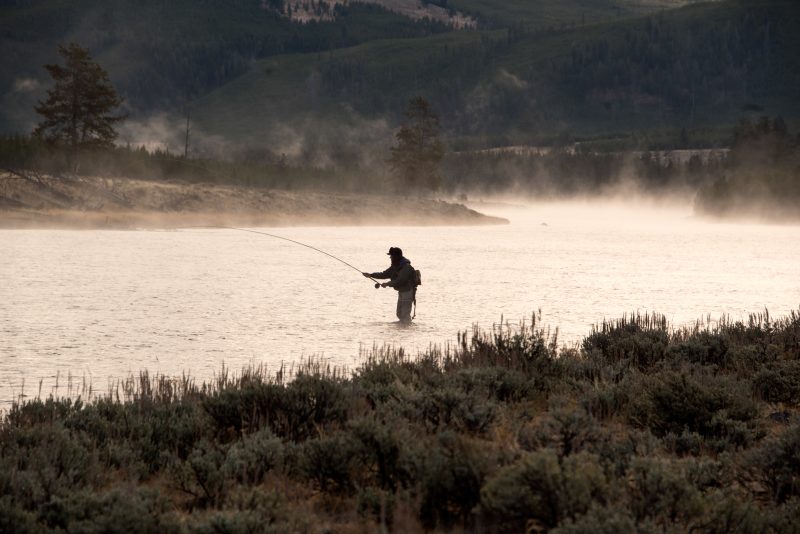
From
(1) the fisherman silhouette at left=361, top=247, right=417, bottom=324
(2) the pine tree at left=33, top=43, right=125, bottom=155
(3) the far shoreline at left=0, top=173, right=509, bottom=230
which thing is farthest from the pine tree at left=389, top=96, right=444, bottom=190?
(1) the fisherman silhouette at left=361, top=247, right=417, bottom=324

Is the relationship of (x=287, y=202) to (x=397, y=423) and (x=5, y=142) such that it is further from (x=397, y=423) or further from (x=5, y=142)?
(x=397, y=423)

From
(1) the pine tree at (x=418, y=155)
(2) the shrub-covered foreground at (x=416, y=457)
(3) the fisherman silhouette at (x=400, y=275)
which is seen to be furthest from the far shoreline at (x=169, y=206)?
(2) the shrub-covered foreground at (x=416, y=457)

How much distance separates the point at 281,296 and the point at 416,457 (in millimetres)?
22369

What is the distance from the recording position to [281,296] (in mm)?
29844

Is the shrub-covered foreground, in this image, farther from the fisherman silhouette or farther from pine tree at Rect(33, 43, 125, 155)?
pine tree at Rect(33, 43, 125, 155)

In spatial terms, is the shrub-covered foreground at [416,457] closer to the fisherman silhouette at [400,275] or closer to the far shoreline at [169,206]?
the fisherman silhouette at [400,275]

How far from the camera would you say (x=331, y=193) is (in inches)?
3440

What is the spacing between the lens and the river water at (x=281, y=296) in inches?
717

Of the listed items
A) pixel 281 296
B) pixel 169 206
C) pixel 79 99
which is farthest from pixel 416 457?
pixel 79 99

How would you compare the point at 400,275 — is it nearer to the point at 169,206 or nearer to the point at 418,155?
the point at 169,206

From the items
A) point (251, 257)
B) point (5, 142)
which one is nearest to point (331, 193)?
point (5, 142)

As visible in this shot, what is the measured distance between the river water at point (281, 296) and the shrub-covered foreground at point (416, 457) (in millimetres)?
4520

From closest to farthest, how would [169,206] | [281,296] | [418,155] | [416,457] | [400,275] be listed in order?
[416,457]
[400,275]
[281,296]
[169,206]
[418,155]

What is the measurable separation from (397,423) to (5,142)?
5896cm
